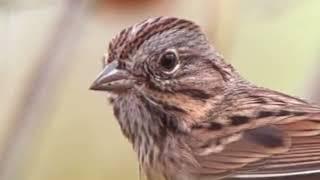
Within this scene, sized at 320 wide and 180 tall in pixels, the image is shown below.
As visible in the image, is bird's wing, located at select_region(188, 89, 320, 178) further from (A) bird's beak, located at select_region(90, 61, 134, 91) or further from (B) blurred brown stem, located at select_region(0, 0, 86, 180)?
(B) blurred brown stem, located at select_region(0, 0, 86, 180)

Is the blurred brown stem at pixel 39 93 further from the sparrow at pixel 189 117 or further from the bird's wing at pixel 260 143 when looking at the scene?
the bird's wing at pixel 260 143

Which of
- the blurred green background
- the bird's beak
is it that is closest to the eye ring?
the bird's beak

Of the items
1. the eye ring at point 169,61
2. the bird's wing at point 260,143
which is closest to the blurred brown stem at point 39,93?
the eye ring at point 169,61

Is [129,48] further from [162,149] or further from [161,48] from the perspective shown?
[162,149]

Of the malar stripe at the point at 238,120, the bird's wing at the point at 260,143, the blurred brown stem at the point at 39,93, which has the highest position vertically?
the blurred brown stem at the point at 39,93

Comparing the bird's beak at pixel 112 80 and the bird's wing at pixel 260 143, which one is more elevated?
the bird's beak at pixel 112 80

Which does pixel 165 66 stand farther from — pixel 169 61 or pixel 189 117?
pixel 189 117

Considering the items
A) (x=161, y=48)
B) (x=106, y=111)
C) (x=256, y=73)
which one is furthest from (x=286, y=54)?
(x=161, y=48)

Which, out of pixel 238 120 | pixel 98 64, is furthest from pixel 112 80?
pixel 98 64
